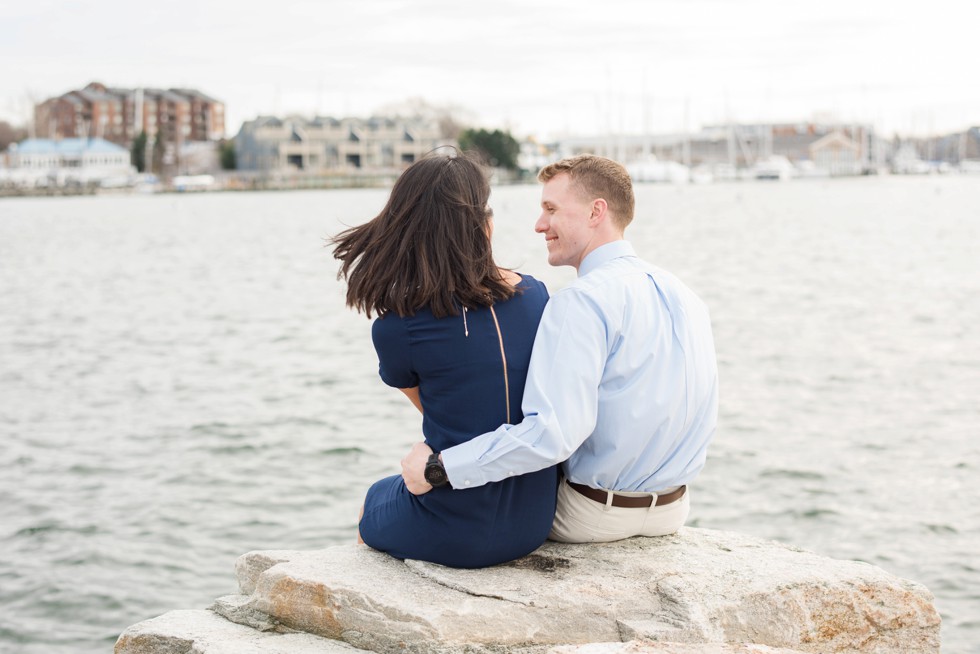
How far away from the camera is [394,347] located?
3564mm

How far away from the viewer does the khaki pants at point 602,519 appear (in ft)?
12.8

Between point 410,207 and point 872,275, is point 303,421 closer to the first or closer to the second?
point 410,207

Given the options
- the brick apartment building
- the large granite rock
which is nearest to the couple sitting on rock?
the large granite rock

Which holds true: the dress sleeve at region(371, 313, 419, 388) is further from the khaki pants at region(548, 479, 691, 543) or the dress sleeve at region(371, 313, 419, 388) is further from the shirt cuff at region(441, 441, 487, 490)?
the khaki pants at region(548, 479, 691, 543)

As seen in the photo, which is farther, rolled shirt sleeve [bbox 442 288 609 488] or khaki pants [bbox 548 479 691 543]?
khaki pants [bbox 548 479 691 543]

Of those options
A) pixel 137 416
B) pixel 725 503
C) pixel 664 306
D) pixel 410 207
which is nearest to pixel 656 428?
pixel 664 306

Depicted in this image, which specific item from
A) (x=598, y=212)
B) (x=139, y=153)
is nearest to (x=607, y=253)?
(x=598, y=212)

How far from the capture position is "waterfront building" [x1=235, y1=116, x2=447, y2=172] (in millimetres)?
132875

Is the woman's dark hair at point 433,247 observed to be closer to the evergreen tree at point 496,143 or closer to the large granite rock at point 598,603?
the large granite rock at point 598,603

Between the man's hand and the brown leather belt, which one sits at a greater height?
the man's hand

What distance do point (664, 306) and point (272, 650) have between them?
5.65 feet

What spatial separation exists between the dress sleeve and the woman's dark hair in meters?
0.05

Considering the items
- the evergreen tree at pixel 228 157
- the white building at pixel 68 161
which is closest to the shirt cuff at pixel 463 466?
the white building at pixel 68 161

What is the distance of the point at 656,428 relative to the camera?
12.1 ft
